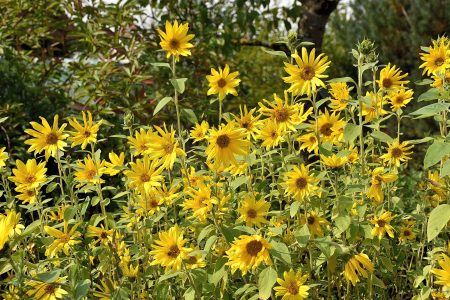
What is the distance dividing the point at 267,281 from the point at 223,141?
0.39 meters

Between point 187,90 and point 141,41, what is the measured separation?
1.79ft

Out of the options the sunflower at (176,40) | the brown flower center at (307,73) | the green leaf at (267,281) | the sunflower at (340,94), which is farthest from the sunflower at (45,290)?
the sunflower at (340,94)

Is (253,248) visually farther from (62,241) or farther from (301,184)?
(62,241)

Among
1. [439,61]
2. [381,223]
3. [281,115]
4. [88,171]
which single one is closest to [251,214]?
[281,115]

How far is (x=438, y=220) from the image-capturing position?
147cm

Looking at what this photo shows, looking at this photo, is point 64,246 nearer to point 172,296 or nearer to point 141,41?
point 172,296

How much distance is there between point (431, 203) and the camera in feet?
7.52

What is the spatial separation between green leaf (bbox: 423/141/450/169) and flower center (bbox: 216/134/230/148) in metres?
0.51

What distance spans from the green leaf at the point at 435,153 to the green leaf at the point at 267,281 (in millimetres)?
468

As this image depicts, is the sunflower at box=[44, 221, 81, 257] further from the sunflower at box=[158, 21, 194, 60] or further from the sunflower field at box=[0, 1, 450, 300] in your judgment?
the sunflower at box=[158, 21, 194, 60]

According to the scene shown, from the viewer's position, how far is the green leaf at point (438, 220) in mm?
1440

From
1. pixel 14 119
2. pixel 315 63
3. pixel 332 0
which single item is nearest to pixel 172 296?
pixel 315 63

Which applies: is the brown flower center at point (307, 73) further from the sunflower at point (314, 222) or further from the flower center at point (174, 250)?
the flower center at point (174, 250)

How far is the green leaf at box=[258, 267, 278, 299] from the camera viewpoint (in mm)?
1494
